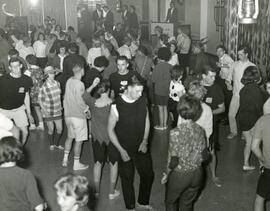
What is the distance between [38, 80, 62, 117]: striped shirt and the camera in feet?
22.7

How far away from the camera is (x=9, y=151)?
367 cm

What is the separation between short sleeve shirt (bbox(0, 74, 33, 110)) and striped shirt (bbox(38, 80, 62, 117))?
326mm

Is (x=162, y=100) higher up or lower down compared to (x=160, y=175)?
higher up

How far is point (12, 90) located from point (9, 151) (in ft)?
9.93

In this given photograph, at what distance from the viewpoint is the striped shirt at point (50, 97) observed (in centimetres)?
692

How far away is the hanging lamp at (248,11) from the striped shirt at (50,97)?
2994 mm

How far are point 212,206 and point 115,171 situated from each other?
1.32m

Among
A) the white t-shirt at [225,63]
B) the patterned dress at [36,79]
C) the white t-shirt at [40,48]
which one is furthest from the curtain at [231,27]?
the patterned dress at [36,79]

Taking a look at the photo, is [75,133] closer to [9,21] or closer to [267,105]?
[267,105]

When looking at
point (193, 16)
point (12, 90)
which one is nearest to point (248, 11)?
point (12, 90)

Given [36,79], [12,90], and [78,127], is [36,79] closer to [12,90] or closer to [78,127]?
[12,90]

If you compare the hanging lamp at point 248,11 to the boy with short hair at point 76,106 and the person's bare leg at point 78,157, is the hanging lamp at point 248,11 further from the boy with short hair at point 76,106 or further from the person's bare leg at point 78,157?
the person's bare leg at point 78,157

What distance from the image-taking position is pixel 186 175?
4.27m

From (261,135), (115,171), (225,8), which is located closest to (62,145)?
(115,171)
